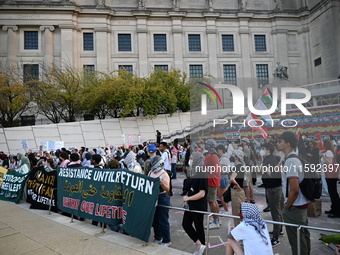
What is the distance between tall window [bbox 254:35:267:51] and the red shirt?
41787 millimetres

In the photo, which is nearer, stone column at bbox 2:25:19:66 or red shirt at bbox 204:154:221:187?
red shirt at bbox 204:154:221:187

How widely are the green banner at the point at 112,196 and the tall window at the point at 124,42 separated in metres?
35.5

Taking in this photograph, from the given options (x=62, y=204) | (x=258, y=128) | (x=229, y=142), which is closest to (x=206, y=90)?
(x=258, y=128)

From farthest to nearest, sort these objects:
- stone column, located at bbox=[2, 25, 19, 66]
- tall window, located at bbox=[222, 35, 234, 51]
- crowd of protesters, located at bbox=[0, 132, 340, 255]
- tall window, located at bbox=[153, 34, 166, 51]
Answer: tall window, located at bbox=[222, 35, 234, 51]
tall window, located at bbox=[153, 34, 166, 51]
stone column, located at bbox=[2, 25, 19, 66]
crowd of protesters, located at bbox=[0, 132, 340, 255]

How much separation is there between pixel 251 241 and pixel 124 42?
133 ft

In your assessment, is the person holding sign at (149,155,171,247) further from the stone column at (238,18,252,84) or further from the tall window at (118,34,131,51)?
the stone column at (238,18,252,84)

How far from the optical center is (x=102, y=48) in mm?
38219

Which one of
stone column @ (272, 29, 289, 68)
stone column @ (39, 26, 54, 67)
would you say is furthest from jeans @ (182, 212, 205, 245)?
stone column @ (272, 29, 289, 68)

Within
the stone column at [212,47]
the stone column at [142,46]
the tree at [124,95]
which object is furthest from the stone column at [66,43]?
the stone column at [212,47]

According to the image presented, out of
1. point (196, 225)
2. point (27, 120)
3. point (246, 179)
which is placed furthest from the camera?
point (27, 120)

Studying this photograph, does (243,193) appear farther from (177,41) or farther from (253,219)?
(177,41)

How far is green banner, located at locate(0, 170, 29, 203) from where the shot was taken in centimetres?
893

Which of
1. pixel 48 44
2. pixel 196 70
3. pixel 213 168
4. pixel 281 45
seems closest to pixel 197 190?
pixel 213 168

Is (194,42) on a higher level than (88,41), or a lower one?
higher
